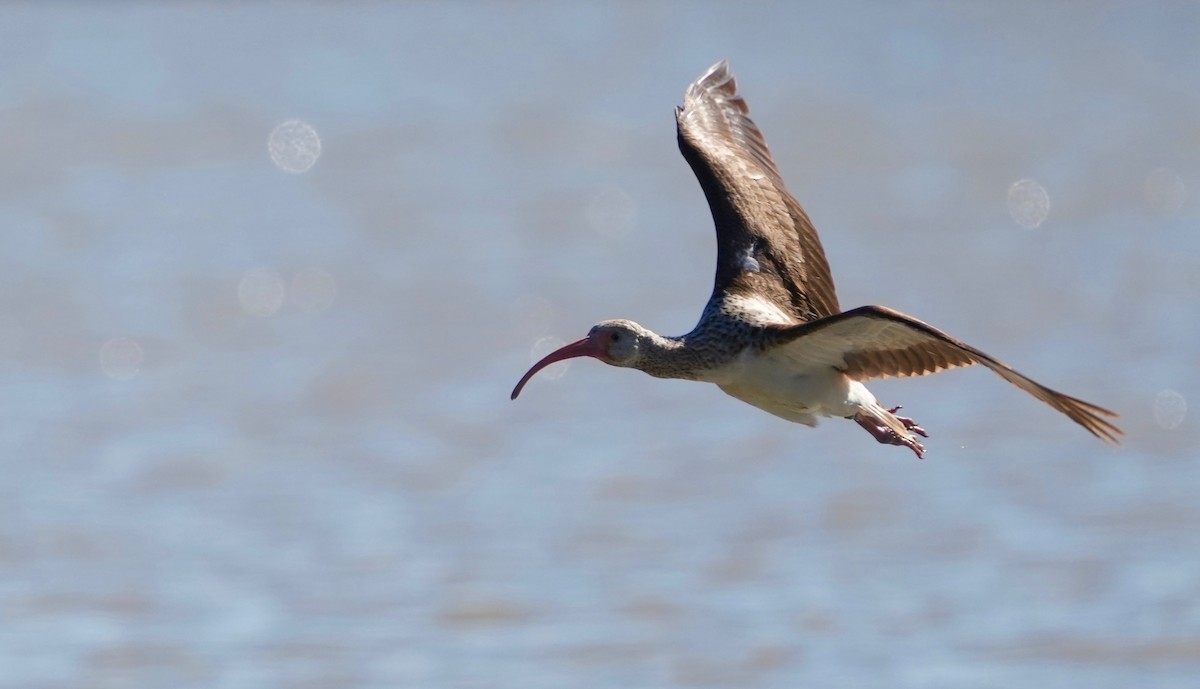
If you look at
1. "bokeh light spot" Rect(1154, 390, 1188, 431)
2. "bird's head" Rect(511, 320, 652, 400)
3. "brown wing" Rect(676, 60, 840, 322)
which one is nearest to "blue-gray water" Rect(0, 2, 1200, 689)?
"bokeh light spot" Rect(1154, 390, 1188, 431)

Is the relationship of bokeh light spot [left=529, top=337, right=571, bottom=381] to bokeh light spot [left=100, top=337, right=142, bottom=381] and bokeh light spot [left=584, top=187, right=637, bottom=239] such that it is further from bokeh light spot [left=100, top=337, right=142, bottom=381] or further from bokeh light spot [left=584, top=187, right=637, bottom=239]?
bokeh light spot [left=100, top=337, right=142, bottom=381]

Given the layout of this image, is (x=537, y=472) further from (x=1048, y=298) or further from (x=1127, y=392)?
(x=1048, y=298)

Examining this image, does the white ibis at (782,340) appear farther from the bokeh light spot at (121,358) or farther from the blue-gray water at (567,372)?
the bokeh light spot at (121,358)

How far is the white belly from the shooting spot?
8.25 meters

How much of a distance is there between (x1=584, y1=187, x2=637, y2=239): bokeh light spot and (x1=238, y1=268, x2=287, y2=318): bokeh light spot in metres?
3.96

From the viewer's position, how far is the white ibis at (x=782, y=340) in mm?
7785

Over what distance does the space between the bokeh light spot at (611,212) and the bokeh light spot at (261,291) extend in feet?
13.0

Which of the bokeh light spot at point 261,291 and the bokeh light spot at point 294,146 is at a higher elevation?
the bokeh light spot at point 294,146

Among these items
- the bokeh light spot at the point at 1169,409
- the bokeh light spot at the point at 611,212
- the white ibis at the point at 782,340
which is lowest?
the white ibis at the point at 782,340

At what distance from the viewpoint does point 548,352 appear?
1916cm

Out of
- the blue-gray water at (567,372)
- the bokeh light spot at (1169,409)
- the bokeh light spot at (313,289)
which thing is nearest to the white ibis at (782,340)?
the blue-gray water at (567,372)

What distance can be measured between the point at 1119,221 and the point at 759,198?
14.5 meters

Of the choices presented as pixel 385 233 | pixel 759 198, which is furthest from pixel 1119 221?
pixel 759 198

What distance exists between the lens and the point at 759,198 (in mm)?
9867
